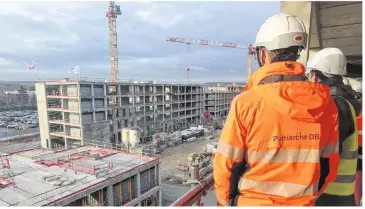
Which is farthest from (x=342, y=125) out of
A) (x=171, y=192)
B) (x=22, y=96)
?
(x=22, y=96)

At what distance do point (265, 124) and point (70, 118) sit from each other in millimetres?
30039

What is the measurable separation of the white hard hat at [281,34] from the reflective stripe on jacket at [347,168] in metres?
0.68

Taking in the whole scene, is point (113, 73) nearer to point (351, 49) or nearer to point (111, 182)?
point (111, 182)

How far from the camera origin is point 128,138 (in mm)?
30172

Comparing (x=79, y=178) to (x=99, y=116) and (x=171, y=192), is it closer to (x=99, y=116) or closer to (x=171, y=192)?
(x=171, y=192)

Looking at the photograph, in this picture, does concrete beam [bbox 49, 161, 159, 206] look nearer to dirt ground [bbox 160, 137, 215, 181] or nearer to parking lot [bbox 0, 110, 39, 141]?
dirt ground [bbox 160, 137, 215, 181]

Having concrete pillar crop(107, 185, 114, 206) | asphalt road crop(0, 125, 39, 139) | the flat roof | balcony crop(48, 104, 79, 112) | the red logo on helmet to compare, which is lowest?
asphalt road crop(0, 125, 39, 139)

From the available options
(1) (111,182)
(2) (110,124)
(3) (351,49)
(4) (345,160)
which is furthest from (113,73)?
(4) (345,160)

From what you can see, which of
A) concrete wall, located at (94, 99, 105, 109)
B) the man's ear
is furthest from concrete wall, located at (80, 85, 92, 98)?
the man's ear

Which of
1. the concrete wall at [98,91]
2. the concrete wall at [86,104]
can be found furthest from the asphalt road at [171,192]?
the concrete wall at [98,91]

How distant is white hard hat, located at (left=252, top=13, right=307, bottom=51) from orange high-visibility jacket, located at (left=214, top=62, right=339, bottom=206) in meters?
0.24

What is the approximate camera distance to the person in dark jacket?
6.53 feet

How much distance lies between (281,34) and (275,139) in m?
0.72

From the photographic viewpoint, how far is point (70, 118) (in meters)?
28.9
